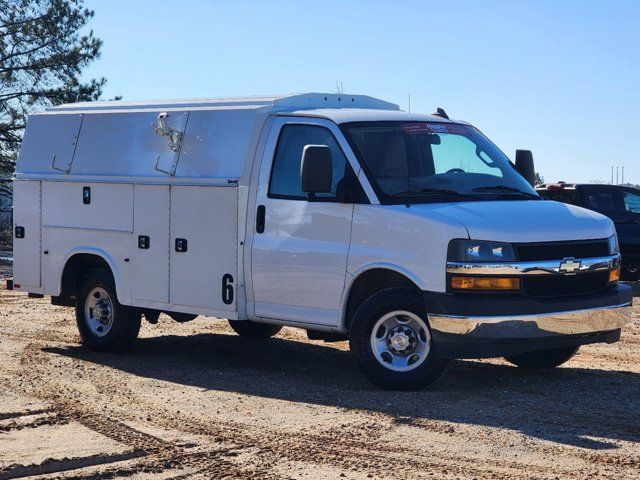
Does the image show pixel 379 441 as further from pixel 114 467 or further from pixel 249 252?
pixel 249 252

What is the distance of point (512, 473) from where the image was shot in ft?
21.6

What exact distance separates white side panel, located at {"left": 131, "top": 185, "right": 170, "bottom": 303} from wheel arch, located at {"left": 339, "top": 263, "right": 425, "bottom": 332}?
2.17 m

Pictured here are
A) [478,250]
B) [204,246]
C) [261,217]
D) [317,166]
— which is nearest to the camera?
[478,250]

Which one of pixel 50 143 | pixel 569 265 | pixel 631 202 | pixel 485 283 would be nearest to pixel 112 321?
pixel 50 143

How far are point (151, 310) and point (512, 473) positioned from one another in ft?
18.7

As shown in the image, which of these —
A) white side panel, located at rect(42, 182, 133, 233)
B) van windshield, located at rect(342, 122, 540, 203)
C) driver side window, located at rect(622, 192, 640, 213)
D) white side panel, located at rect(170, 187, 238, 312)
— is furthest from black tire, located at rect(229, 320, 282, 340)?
driver side window, located at rect(622, 192, 640, 213)

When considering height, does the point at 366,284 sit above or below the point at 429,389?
above

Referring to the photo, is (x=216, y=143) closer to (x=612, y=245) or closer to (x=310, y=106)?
(x=310, y=106)

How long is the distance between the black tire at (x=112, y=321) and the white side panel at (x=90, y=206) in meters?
0.55

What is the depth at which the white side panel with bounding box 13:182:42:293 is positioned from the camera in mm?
12359

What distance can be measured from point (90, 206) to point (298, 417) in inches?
175

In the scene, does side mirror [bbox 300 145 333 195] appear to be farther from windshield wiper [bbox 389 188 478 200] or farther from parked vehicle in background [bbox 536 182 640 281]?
parked vehicle in background [bbox 536 182 640 281]

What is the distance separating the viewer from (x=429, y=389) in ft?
30.3

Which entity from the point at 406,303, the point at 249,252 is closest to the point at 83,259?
the point at 249,252
